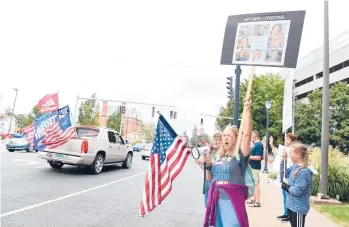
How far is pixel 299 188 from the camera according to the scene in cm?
405

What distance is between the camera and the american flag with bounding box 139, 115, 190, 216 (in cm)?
383

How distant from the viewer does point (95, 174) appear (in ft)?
41.9

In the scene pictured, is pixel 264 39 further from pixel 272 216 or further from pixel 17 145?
pixel 17 145

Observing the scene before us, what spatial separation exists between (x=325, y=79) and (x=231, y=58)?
7.17m

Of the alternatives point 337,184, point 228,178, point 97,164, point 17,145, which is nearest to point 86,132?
point 97,164

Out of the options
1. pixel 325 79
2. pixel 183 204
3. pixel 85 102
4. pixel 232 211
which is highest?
pixel 85 102

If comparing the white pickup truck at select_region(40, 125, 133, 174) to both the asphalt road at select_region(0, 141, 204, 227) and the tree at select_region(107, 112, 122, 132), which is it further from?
the tree at select_region(107, 112, 122, 132)

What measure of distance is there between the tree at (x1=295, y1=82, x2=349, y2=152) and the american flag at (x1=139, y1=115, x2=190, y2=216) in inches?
1585

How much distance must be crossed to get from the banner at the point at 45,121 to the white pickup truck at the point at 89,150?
0.81 meters

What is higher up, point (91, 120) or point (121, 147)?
point (91, 120)

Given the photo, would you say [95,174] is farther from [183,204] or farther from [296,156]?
[296,156]

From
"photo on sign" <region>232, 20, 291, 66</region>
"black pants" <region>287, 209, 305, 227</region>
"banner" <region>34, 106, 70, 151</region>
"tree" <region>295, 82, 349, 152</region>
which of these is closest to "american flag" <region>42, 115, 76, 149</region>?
"banner" <region>34, 106, 70, 151</region>

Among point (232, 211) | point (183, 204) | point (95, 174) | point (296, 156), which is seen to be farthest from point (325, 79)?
point (95, 174)

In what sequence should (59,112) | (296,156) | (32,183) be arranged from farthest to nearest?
(59,112) < (32,183) < (296,156)
